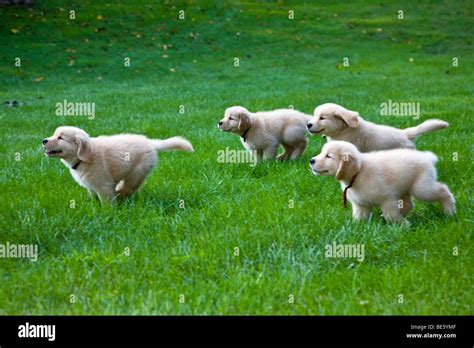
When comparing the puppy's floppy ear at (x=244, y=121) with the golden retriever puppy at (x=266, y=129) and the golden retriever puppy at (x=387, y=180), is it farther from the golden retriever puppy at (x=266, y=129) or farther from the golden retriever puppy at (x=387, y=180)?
the golden retriever puppy at (x=387, y=180)

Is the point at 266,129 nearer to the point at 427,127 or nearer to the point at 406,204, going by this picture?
the point at 427,127

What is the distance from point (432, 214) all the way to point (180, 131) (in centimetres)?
646

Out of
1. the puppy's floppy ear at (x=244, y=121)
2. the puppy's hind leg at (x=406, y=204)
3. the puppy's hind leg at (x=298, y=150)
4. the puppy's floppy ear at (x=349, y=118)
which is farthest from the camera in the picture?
the puppy's hind leg at (x=298, y=150)

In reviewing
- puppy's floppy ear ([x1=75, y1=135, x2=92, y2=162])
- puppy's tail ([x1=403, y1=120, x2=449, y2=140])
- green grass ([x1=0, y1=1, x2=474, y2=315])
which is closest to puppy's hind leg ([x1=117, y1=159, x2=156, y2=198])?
green grass ([x1=0, y1=1, x2=474, y2=315])

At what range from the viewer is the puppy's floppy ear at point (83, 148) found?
21.9 ft

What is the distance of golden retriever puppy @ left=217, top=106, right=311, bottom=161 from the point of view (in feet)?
29.3

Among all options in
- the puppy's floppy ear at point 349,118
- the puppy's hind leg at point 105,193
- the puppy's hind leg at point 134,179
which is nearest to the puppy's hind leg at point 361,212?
the puppy's floppy ear at point 349,118

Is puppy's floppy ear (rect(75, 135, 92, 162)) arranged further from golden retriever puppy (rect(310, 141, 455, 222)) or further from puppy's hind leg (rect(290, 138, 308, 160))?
puppy's hind leg (rect(290, 138, 308, 160))

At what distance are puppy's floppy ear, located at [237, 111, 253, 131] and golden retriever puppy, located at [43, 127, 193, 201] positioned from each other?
1.70 meters

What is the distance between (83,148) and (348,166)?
2790 mm

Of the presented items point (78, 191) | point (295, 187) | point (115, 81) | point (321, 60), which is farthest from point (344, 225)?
point (321, 60)

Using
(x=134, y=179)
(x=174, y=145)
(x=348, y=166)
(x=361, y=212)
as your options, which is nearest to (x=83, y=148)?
(x=134, y=179)
